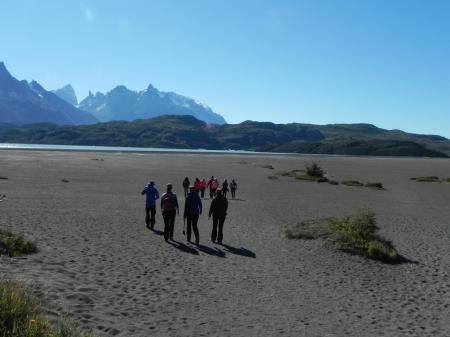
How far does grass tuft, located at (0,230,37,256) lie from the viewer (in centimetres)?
1349

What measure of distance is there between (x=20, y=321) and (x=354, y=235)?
14.2m

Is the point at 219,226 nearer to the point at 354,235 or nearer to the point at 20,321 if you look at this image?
the point at 354,235

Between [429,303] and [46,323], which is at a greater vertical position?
[46,323]

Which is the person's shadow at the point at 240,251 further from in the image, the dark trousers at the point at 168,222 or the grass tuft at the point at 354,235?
the grass tuft at the point at 354,235

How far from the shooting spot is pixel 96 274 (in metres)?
12.7

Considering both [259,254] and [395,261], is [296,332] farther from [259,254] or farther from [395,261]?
[395,261]

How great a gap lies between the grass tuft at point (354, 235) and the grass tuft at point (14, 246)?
1053 centimetres

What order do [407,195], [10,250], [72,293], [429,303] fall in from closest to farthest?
[72,293] → [429,303] → [10,250] → [407,195]

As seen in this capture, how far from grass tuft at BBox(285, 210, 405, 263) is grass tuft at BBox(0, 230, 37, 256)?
414 inches

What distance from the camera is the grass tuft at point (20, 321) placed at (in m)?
6.51

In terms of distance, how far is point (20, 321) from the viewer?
273 inches

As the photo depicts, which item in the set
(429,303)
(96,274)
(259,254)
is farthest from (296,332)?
(259,254)

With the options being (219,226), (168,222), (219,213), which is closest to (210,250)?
(219,226)

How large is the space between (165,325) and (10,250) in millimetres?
6601
